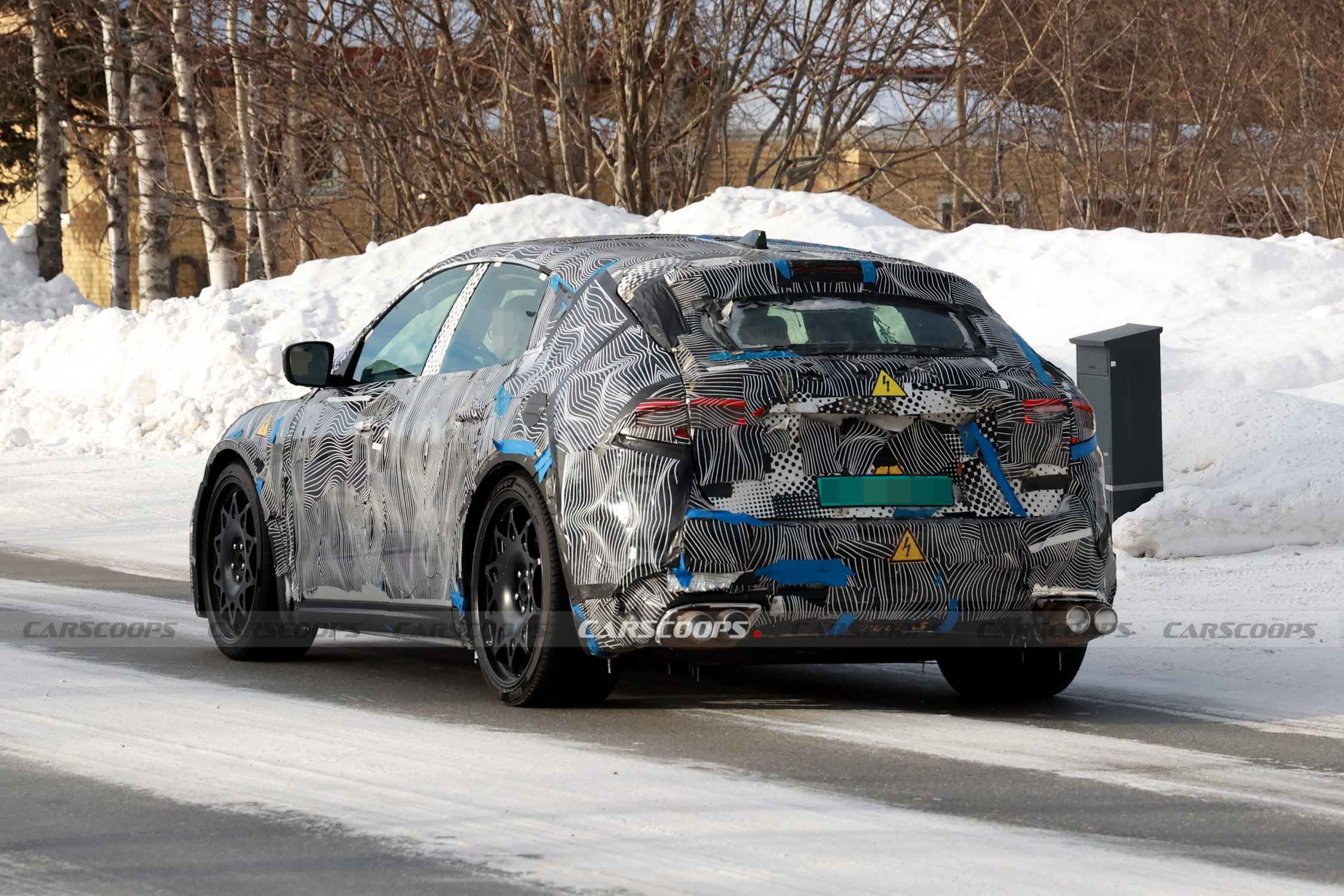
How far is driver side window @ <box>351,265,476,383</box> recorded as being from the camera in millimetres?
7426

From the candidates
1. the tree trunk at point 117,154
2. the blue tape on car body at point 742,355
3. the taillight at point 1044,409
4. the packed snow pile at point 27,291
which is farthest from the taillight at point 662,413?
the packed snow pile at point 27,291

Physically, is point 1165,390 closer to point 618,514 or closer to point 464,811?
point 618,514

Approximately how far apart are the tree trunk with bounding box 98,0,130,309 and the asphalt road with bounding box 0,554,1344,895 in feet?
70.8

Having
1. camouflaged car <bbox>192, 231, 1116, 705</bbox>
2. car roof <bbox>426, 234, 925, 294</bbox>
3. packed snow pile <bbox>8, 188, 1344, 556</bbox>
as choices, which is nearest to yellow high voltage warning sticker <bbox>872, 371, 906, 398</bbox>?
camouflaged car <bbox>192, 231, 1116, 705</bbox>

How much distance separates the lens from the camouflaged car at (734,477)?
235 inches

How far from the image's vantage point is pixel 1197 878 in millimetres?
4352

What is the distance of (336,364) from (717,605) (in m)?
2.68

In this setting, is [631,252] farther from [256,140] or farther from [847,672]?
A: [256,140]

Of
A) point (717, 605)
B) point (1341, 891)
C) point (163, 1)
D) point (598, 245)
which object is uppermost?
point (163, 1)

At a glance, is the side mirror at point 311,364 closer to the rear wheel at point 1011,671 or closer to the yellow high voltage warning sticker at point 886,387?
the yellow high voltage warning sticker at point 886,387

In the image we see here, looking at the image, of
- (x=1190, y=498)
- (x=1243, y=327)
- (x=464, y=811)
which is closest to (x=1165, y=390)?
(x=1243, y=327)

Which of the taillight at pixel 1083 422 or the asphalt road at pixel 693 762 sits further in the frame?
the taillight at pixel 1083 422

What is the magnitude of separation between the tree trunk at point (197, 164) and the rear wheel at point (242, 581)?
1809 centimetres

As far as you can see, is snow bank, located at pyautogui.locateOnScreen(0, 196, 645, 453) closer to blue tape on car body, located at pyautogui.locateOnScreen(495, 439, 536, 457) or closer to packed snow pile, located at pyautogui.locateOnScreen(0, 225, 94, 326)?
packed snow pile, located at pyautogui.locateOnScreen(0, 225, 94, 326)
